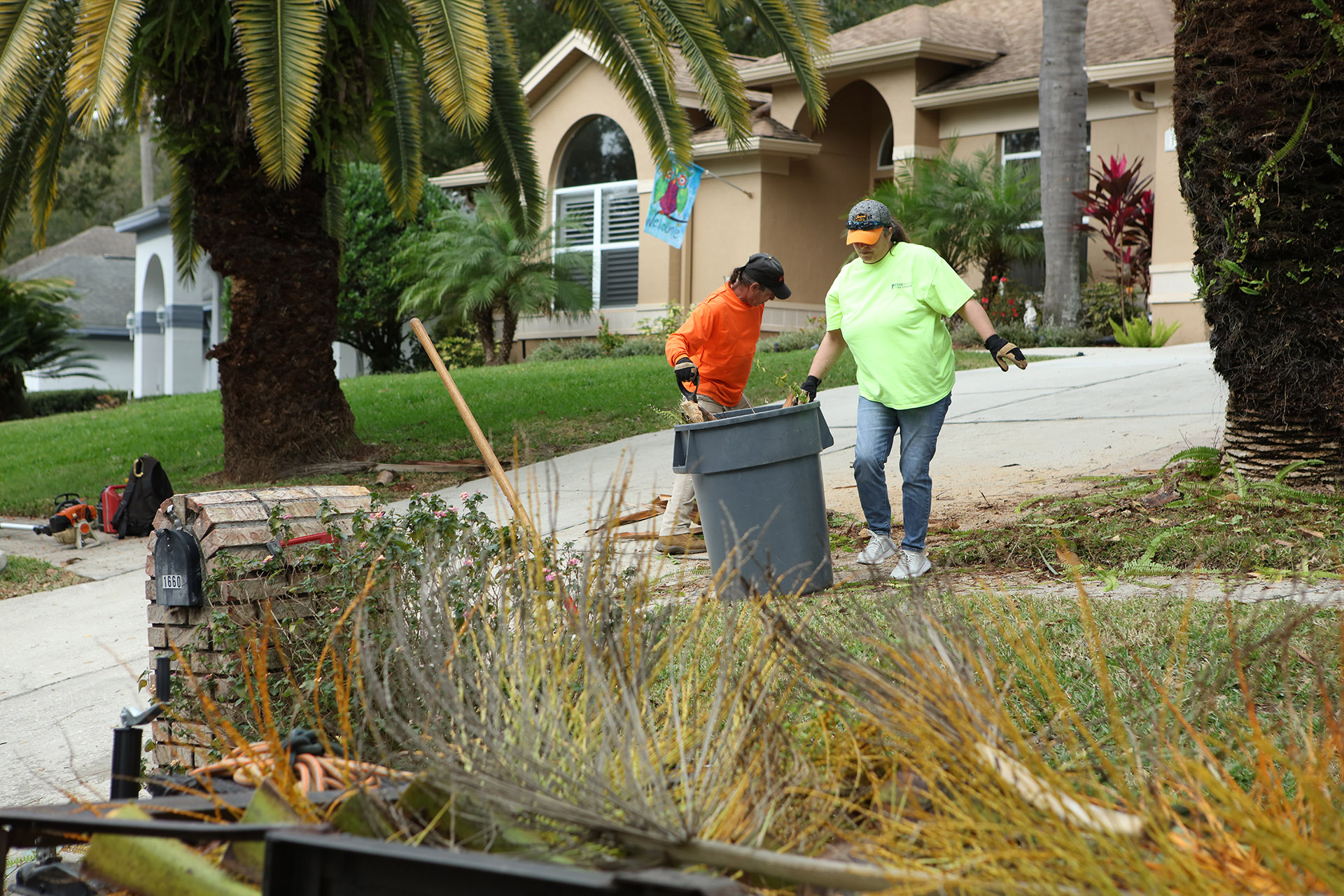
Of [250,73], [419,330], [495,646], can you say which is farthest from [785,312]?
[495,646]

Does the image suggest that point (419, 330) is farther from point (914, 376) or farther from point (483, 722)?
point (483, 722)

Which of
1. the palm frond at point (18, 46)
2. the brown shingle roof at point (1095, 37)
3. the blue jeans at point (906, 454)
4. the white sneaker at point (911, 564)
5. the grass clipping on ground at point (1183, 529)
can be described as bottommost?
the white sneaker at point (911, 564)

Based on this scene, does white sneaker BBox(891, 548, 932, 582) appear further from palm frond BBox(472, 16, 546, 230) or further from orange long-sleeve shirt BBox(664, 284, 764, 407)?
palm frond BBox(472, 16, 546, 230)

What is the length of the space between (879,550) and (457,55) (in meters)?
5.14

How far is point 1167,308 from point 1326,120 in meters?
11.2

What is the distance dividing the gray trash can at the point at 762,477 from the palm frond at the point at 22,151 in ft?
26.7

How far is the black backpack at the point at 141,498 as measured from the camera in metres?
8.85

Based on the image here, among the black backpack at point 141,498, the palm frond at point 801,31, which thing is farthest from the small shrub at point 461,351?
the black backpack at point 141,498

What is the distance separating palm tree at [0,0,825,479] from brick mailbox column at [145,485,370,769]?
5419mm

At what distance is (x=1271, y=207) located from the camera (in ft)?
19.9

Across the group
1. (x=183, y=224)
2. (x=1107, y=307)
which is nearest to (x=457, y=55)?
(x=183, y=224)

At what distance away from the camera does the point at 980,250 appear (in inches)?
724

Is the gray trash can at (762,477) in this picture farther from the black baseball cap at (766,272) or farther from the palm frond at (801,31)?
the palm frond at (801,31)

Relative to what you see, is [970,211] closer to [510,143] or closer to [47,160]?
[510,143]
